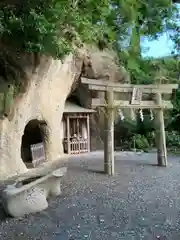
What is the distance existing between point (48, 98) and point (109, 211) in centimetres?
689

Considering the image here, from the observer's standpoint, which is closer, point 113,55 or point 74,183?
point 74,183

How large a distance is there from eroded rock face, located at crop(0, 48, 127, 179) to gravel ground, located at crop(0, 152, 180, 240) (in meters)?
1.74

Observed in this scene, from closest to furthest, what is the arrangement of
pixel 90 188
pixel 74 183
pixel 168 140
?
1. pixel 90 188
2. pixel 74 183
3. pixel 168 140

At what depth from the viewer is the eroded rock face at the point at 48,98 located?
8836 mm

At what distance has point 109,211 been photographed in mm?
5566

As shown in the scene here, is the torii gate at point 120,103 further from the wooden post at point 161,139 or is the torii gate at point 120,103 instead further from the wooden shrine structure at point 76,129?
the wooden shrine structure at point 76,129

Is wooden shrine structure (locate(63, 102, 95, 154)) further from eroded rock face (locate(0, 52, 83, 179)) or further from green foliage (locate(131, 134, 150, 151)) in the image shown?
green foliage (locate(131, 134, 150, 151))

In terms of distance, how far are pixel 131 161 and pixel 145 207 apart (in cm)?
537

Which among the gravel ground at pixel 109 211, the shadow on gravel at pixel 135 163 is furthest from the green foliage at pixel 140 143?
the gravel ground at pixel 109 211

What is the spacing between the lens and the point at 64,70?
504 inches

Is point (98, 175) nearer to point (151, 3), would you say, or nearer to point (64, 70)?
point (64, 70)

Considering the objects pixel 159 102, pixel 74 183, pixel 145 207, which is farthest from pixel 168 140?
pixel 145 207

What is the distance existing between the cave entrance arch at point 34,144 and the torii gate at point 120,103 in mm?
3063

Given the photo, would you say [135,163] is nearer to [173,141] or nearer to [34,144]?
[34,144]
